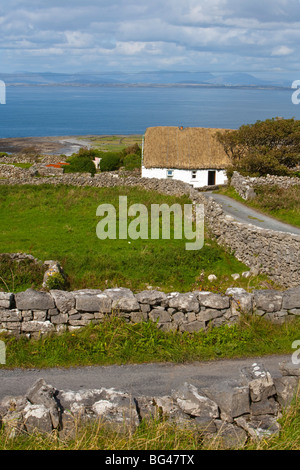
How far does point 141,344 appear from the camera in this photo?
32.3 ft

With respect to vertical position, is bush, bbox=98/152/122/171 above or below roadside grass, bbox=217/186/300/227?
above

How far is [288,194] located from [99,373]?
61.4 ft

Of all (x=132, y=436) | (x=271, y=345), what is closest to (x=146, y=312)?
(x=271, y=345)

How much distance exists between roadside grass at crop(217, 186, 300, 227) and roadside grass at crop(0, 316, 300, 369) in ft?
37.5

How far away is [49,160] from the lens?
6512 cm

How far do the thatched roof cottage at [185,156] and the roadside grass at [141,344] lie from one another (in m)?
30.7

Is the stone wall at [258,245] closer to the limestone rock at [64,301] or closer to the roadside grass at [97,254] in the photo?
the roadside grass at [97,254]

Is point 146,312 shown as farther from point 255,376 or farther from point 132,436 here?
point 132,436

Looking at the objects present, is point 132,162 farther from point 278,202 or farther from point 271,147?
point 278,202

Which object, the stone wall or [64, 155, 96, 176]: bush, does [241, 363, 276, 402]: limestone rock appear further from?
[64, 155, 96, 176]: bush

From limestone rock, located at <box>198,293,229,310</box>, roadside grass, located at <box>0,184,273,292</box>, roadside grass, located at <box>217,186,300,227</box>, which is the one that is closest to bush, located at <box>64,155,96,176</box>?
roadside grass, located at <box>0,184,273,292</box>

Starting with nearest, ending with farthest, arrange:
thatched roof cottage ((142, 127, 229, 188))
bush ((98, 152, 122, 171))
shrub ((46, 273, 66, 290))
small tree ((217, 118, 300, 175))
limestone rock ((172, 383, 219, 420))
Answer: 1. limestone rock ((172, 383, 219, 420))
2. shrub ((46, 273, 66, 290))
3. small tree ((217, 118, 300, 175))
4. thatched roof cottage ((142, 127, 229, 188))
5. bush ((98, 152, 122, 171))

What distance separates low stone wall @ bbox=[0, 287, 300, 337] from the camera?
10.1 metres

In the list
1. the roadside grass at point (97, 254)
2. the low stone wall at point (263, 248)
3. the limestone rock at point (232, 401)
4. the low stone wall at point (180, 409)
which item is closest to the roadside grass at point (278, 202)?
the low stone wall at point (263, 248)
